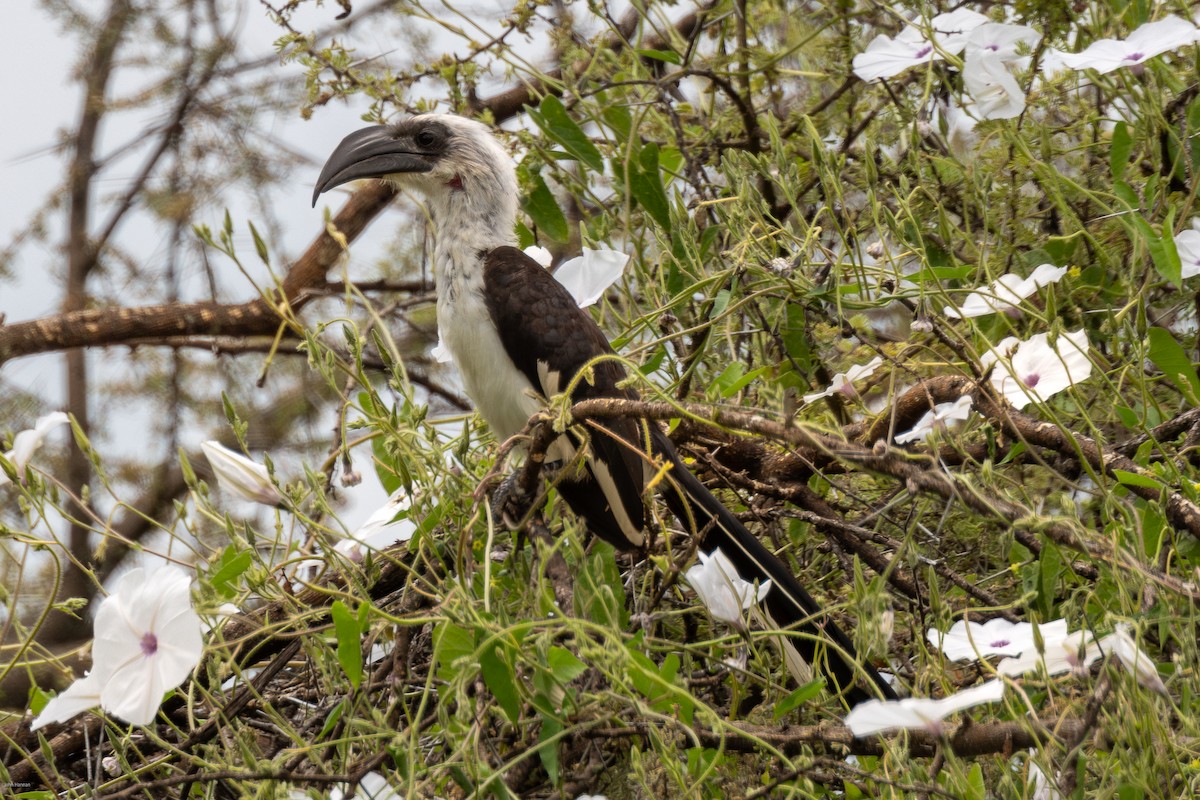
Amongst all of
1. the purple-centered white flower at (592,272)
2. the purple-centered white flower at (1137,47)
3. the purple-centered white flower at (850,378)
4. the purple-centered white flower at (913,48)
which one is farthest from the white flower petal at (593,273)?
the purple-centered white flower at (1137,47)

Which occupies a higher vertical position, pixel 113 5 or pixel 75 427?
pixel 113 5

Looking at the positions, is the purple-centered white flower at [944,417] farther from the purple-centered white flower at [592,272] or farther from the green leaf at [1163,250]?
the purple-centered white flower at [592,272]

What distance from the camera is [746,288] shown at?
1.83 m

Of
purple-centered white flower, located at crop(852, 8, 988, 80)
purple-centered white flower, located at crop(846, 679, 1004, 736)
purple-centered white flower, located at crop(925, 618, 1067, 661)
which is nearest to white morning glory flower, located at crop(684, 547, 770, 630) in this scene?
purple-centered white flower, located at crop(925, 618, 1067, 661)

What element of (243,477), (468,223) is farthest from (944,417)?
(468,223)

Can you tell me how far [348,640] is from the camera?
1321 millimetres

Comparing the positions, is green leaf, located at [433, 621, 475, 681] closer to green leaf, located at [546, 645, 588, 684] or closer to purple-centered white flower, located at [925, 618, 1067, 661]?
green leaf, located at [546, 645, 588, 684]

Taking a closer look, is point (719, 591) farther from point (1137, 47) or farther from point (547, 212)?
point (547, 212)

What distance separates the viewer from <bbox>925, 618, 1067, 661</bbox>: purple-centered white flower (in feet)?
3.90

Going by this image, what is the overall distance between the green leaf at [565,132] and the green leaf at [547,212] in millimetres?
239

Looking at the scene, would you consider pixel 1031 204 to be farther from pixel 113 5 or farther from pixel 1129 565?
pixel 113 5

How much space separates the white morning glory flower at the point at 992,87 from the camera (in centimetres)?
177

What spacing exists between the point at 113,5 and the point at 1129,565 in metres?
4.01

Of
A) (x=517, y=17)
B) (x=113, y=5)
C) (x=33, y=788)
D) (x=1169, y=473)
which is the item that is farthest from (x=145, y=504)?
(x=1169, y=473)
